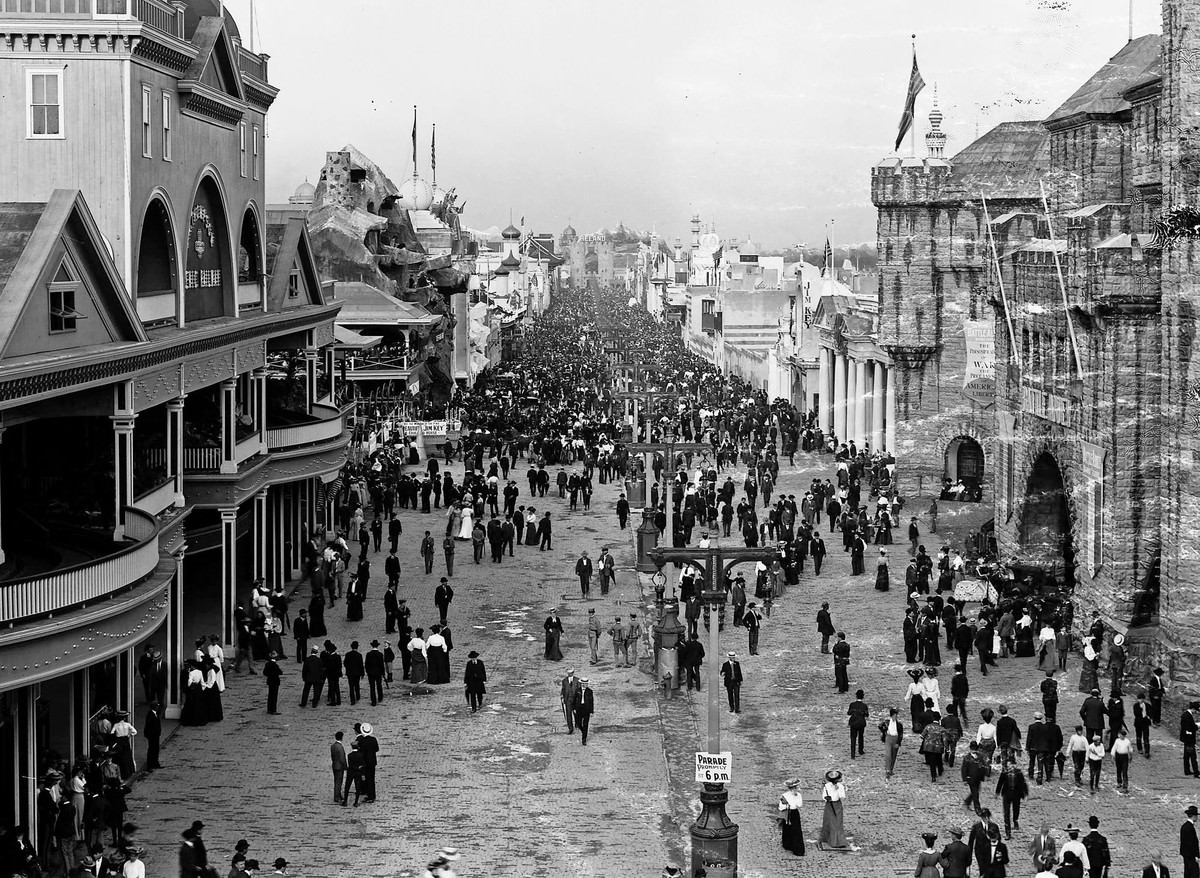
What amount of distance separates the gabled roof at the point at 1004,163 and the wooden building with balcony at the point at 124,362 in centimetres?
2957

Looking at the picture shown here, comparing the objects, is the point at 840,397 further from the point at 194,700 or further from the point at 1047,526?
the point at 194,700

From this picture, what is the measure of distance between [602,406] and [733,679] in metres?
58.5

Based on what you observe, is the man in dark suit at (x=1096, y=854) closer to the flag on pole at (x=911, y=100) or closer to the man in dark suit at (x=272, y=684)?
the man in dark suit at (x=272, y=684)

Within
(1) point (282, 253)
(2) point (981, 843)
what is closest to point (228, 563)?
(1) point (282, 253)

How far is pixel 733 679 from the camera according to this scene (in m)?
31.1

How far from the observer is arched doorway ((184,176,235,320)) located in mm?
34750

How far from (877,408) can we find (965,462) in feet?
21.9

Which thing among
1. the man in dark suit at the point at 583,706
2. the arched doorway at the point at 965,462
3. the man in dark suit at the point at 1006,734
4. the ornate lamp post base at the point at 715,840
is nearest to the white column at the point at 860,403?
the arched doorway at the point at 965,462

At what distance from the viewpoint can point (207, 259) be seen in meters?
36.2

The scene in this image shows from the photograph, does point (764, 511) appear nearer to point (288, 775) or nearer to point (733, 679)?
point (733, 679)

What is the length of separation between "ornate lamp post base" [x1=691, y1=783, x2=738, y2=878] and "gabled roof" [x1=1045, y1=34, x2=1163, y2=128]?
24.3 m

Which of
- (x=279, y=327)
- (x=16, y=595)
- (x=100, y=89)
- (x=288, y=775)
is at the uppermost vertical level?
(x=100, y=89)

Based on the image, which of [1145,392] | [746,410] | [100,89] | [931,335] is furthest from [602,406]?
[100,89]

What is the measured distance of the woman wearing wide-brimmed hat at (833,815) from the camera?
911 inches
